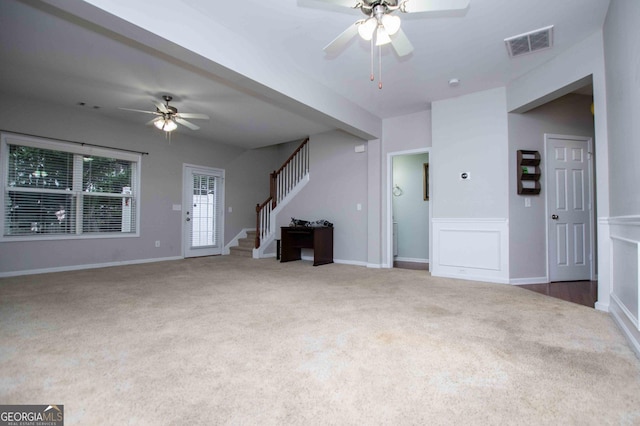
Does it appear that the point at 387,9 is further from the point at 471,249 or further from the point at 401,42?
the point at 471,249

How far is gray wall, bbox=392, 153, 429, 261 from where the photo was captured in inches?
248

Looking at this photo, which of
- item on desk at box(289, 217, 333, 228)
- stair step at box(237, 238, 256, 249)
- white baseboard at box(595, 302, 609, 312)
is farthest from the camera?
stair step at box(237, 238, 256, 249)

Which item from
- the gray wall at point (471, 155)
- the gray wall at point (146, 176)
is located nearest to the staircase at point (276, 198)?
the gray wall at point (146, 176)

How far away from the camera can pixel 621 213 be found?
8.07 ft

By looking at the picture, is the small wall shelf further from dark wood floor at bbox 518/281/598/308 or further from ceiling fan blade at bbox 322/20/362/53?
ceiling fan blade at bbox 322/20/362/53

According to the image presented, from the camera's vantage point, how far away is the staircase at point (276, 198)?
6.81m

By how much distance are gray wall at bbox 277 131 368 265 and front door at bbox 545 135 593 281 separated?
9.21 ft

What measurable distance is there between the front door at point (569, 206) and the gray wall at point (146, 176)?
623 cm

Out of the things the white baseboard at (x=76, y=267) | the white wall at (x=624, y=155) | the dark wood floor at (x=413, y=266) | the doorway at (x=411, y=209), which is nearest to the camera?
the white wall at (x=624, y=155)

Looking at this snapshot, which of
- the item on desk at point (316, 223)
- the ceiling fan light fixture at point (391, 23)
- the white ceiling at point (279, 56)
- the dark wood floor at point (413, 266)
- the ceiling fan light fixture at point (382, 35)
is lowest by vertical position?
the dark wood floor at point (413, 266)

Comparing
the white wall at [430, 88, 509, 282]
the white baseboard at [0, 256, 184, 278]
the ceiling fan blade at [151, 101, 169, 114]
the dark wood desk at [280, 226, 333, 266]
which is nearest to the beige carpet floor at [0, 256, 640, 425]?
the white wall at [430, 88, 509, 282]

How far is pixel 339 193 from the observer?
20.2ft

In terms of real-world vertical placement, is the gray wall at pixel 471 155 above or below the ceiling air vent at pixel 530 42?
below

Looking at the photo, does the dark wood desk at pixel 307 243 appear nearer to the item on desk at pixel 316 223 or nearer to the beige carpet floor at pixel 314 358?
the item on desk at pixel 316 223
